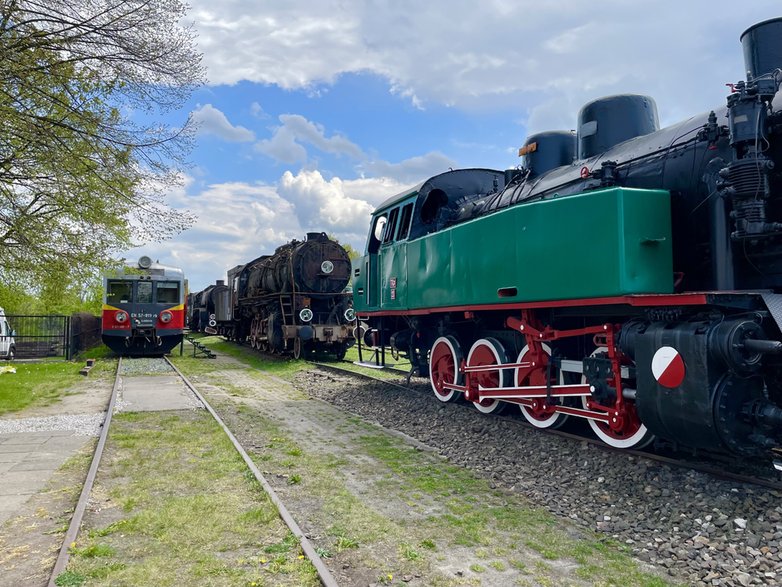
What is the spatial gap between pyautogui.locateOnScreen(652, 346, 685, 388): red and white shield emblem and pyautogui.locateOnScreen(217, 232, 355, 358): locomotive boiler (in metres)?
12.4

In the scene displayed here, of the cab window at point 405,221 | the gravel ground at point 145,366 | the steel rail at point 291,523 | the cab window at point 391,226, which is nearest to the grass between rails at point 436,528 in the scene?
the steel rail at point 291,523

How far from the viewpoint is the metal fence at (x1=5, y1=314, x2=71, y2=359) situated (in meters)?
18.7

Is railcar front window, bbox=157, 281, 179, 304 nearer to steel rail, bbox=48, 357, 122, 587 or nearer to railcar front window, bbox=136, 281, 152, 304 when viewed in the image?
railcar front window, bbox=136, 281, 152, 304

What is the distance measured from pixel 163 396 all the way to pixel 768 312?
9.26 m

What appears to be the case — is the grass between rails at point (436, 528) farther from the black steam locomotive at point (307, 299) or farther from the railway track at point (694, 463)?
the black steam locomotive at point (307, 299)

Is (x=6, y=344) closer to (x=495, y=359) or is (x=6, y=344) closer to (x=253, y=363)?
(x=253, y=363)

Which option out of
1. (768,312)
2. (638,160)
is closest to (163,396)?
(638,160)

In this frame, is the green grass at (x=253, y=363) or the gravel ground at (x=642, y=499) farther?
the green grass at (x=253, y=363)

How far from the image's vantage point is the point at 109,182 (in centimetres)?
901

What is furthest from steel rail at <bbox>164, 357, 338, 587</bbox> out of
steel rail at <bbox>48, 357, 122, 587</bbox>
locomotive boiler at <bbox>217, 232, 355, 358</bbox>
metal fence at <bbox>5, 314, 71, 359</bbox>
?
metal fence at <bbox>5, 314, 71, 359</bbox>

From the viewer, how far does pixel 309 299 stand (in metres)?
16.9

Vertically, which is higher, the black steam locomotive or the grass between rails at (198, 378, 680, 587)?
the black steam locomotive

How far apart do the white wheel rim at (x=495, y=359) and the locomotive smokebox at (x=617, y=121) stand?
8.29ft

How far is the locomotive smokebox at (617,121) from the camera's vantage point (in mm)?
6664
